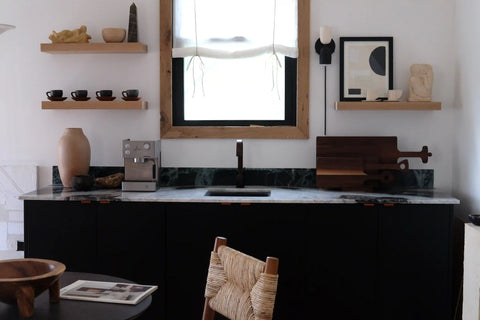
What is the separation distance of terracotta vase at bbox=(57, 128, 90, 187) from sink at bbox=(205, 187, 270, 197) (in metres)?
0.91

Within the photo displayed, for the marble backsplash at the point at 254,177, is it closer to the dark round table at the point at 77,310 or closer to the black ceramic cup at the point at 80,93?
the black ceramic cup at the point at 80,93

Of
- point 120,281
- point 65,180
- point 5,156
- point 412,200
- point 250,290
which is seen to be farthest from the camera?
point 5,156

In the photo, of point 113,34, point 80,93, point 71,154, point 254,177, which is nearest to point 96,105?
point 80,93

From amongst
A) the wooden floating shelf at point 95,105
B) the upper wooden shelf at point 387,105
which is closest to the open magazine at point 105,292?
the wooden floating shelf at point 95,105

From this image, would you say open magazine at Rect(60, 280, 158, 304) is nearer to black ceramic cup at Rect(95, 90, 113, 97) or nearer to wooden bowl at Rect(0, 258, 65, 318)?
wooden bowl at Rect(0, 258, 65, 318)

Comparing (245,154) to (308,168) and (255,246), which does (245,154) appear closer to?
(308,168)

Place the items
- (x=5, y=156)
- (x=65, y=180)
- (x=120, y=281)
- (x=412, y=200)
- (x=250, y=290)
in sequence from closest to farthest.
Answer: (x=250, y=290), (x=120, y=281), (x=412, y=200), (x=65, y=180), (x=5, y=156)

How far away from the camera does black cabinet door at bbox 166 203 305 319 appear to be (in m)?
4.09

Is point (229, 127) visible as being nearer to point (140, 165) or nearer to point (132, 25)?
point (140, 165)

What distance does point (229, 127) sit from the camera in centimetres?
471

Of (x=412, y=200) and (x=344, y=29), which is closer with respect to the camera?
(x=412, y=200)

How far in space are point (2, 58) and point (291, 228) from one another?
2485mm

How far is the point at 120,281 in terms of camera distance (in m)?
2.82

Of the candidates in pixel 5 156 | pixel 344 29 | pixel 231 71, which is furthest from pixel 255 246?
pixel 5 156
